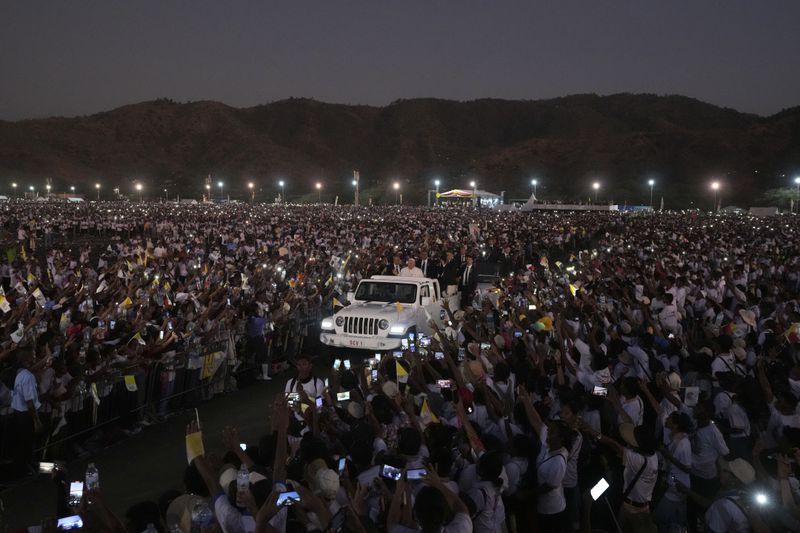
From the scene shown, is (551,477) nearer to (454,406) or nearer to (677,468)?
(677,468)

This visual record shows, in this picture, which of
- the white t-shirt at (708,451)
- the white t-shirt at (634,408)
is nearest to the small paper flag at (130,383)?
the white t-shirt at (634,408)

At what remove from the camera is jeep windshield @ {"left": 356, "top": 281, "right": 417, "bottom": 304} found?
13.4m

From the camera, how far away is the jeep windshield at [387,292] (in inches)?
528

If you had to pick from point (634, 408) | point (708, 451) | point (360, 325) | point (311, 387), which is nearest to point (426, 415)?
point (311, 387)

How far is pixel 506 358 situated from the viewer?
26.6 feet

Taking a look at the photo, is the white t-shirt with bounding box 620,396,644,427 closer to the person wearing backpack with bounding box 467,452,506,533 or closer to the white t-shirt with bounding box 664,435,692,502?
the white t-shirt with bounding box 664,435,692,502

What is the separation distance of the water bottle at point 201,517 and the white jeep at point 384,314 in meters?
7.99

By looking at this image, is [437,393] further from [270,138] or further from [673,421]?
[270,138]

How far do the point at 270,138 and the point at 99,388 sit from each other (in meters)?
185

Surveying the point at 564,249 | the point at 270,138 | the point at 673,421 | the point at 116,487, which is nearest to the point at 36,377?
the point at 116,487

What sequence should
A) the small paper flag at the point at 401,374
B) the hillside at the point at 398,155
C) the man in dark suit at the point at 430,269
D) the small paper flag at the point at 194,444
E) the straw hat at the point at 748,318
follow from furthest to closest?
the hillside at the point at 398,155 < the man in dark suit at the point at 430,269 < the straw hat at the point at 748,318 < the small paper flag at the point at 401,374 < the small paper flag at the point at 194,444

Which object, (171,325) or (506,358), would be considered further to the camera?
(171,325)

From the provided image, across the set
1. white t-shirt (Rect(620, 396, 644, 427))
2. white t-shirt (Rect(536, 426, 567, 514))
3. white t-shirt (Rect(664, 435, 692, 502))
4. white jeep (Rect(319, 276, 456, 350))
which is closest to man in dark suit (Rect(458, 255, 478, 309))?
white jeep (Rect(319, 276, 456, 350))

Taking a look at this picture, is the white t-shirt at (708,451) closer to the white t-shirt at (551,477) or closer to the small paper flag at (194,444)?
the white t-shirt at (551,477)
